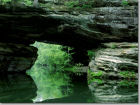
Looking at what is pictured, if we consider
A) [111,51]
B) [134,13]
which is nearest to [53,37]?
[111,51]

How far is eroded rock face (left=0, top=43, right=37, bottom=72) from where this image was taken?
18.6 m

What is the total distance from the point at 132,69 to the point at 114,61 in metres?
1.23

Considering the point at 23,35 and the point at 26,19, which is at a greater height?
the point at 26,19

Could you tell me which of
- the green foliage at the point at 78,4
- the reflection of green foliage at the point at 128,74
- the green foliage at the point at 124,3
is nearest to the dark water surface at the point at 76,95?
the reflection of green foliage at the point at 128,74

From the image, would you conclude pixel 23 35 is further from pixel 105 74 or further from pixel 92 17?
pixel 105 74

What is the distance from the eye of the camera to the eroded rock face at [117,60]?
12352mm

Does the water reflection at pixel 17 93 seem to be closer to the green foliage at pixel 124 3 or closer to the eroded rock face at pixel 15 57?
the eroded rock face at pixel 15 57

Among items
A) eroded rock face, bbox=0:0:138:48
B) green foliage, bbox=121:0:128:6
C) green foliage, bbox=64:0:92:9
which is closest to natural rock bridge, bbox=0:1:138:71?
eroded rock face, bbox=0:0:138:48

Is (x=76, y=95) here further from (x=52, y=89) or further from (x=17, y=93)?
(x=17, y=93)

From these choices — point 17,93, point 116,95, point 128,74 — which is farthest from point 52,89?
point 128,74

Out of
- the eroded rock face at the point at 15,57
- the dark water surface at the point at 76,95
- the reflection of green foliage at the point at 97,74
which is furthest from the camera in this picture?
the eroded rock face at the point at 15,57

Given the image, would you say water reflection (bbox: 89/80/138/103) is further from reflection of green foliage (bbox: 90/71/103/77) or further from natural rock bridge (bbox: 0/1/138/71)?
natural rock bridge (bbox: 0/1/138/71)

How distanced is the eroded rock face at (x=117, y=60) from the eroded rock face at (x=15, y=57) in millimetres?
8173

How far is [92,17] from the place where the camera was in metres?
14.6
